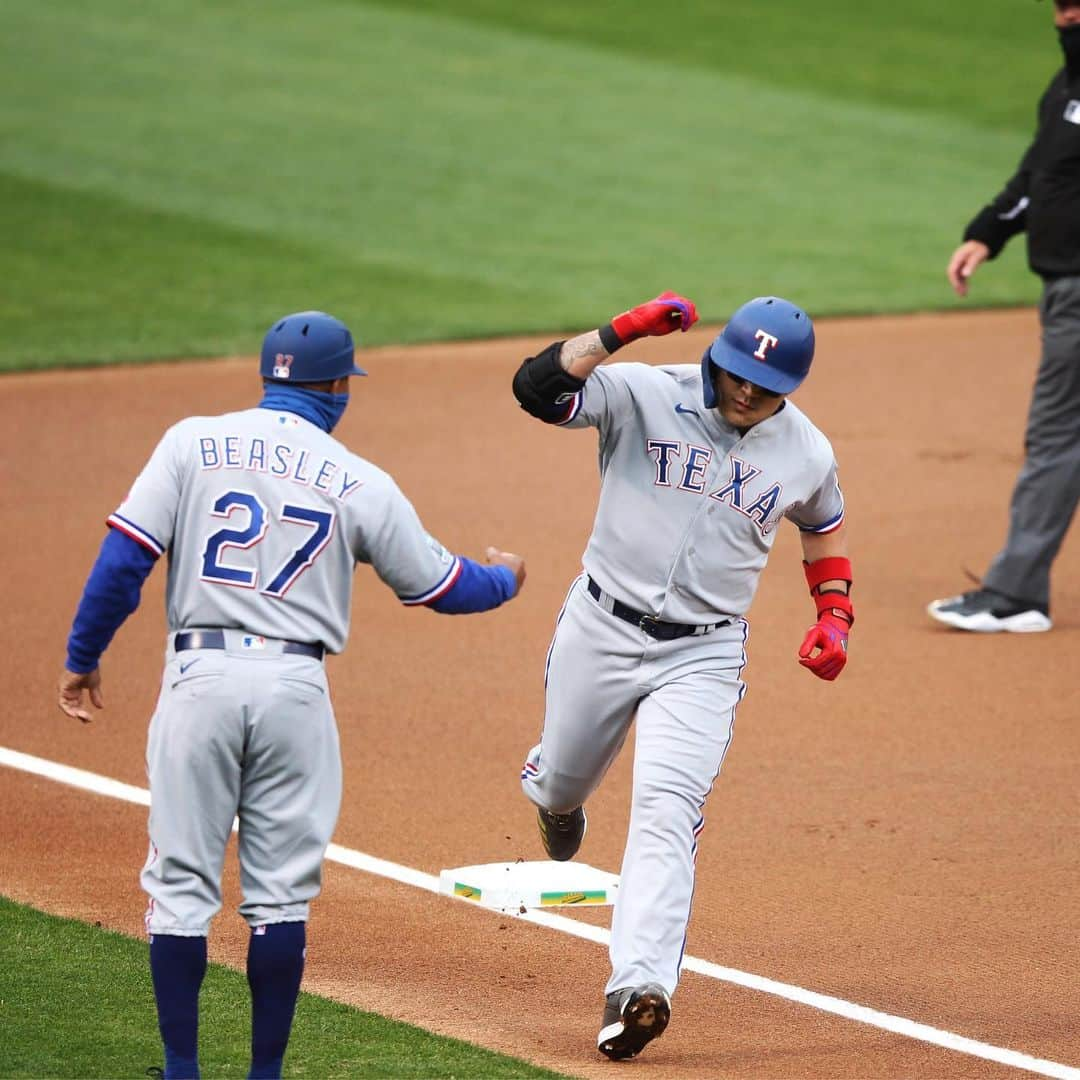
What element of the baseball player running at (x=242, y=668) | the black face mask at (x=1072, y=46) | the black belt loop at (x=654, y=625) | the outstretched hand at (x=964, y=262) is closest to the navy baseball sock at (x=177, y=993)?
the baseball player running at (x=242, y=668)

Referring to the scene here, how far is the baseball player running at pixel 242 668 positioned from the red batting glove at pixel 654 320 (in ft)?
3.02

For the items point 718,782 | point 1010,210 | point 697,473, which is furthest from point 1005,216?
point 697,473

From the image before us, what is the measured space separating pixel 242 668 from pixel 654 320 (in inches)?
56.7

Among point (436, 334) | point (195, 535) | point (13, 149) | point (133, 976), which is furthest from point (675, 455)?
point (13, 149)

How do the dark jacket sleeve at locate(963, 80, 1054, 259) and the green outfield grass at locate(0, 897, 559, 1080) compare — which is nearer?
the green outfield grass at locate(0, 897, 559, 1080)

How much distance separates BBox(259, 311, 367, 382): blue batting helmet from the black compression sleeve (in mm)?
666

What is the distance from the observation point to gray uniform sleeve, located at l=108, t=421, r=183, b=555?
4547mm

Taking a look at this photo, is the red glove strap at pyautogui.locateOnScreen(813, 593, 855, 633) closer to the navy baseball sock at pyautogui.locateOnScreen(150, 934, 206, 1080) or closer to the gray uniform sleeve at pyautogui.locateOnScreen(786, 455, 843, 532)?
the gray uniform sleeve at pyautogui.locateOnScreen(786, 455, 843, 532)

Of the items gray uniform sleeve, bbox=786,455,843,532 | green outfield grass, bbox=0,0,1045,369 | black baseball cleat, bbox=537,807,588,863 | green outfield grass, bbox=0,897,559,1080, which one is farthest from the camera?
green outfield grass, bbox=0,0,1045,369

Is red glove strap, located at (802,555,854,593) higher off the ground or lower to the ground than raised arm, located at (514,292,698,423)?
lower

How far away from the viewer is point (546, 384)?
17.3 feet

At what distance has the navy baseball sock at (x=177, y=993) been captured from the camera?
4.52m

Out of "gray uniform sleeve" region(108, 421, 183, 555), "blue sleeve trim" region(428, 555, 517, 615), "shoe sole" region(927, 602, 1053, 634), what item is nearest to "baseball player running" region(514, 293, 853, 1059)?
"blue sleeve trim" region(428, 555, 517, 615)

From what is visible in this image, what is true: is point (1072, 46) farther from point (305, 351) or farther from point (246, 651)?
point (246, 651)
